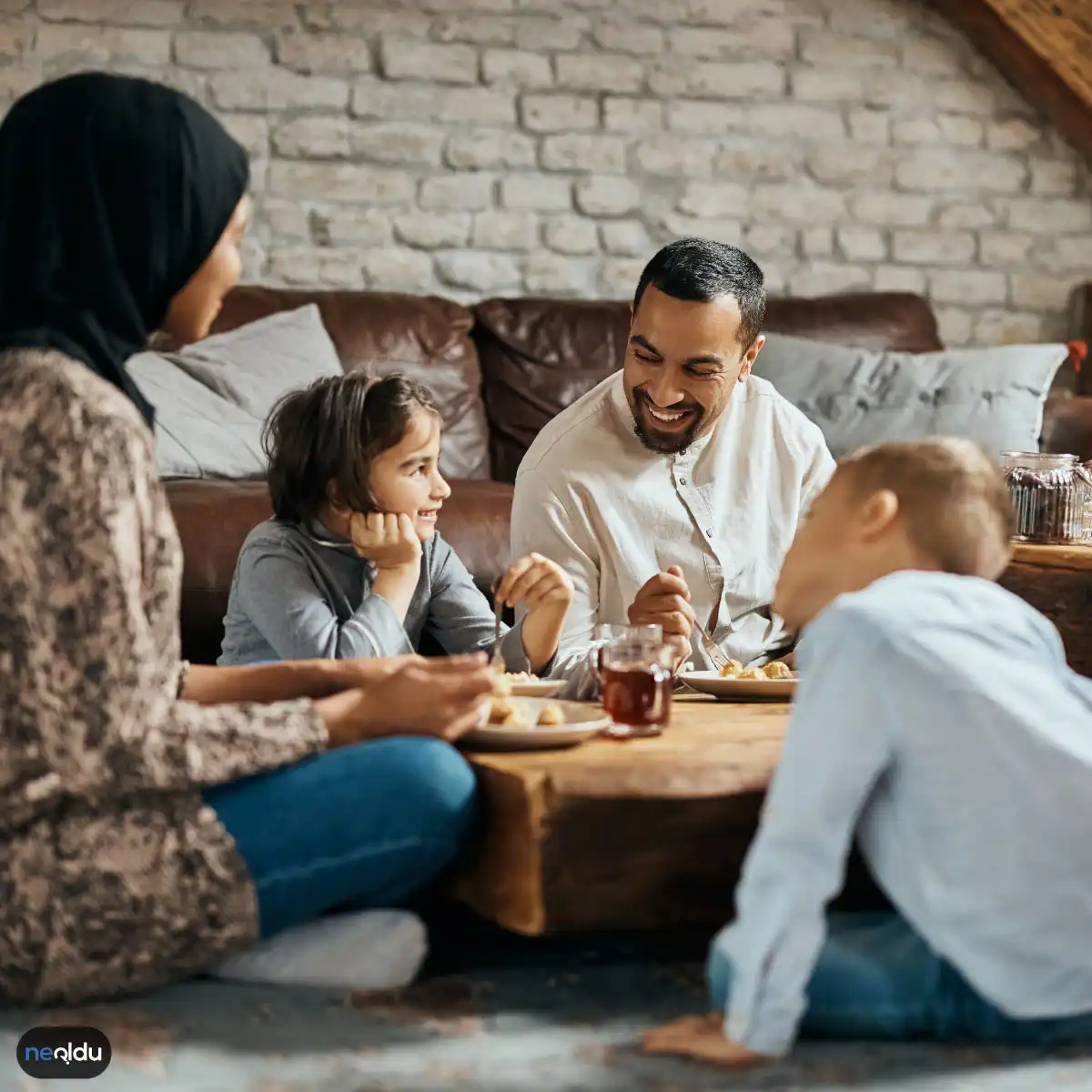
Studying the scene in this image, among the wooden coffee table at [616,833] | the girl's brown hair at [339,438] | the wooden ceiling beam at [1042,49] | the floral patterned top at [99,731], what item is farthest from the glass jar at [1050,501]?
the wooden ceiling beam at [1042,49]

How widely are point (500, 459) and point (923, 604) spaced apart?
2.93 metres

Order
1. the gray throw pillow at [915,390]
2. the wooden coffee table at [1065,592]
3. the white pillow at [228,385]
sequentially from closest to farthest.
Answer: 1. the wooden coffee table at [1065,592]
2. the white pillow at [228,385]
3. the gray throw pillow at [915,390]

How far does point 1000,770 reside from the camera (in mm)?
1608

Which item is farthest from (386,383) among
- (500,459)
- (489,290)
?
(489,290)

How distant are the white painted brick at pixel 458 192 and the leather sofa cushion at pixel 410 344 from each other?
0.45 m

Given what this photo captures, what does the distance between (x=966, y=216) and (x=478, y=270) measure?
62.7 inches

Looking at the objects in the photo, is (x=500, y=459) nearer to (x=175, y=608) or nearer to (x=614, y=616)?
(x=614, y=616)

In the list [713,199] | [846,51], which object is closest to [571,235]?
[713,199]

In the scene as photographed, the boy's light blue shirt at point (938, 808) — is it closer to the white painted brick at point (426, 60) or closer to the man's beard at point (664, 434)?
the man's beard at point (664, 434)

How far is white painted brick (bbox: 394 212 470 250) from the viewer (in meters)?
4.84

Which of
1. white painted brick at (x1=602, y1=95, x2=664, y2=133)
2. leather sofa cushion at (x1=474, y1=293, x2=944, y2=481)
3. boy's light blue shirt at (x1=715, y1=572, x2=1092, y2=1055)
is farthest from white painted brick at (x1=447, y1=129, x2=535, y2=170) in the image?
boy's light blue shirt at (x1=715, y1=572, x2=1092, y2=1055)

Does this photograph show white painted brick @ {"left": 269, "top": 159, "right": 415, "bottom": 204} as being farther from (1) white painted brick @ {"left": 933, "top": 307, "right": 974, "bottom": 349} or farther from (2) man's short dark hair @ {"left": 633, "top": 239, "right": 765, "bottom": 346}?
(2) man's short dark hair @ {"left": 633, "top": 239, "right": 765, "bottom": 346}

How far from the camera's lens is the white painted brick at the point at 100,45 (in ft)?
14.9

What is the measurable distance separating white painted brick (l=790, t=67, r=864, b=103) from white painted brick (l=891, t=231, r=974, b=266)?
46 centimetres
